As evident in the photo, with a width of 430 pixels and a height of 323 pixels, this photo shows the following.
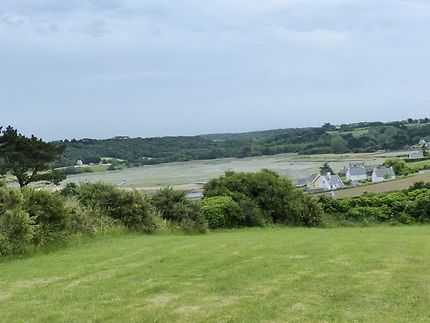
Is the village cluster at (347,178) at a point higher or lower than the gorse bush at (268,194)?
lower

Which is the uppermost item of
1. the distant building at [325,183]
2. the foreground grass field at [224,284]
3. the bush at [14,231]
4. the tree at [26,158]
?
the tree at [26,158]

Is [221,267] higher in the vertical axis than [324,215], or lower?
higher

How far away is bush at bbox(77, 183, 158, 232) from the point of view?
65.2 ft

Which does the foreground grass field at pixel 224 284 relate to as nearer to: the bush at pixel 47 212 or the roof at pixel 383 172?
the bush at pixel 47 212

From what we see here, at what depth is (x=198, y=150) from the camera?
125 meters

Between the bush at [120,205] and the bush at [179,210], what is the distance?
2312mm

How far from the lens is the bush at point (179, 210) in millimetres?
22859

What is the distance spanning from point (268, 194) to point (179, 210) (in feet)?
25.8

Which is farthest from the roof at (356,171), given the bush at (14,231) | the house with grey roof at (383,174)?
the bush at (14,231)

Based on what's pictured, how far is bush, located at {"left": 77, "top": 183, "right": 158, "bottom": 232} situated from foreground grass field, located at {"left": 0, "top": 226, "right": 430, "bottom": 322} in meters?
6.38

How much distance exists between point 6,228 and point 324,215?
74.6ft

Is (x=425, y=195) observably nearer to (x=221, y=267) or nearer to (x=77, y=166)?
(x=221, y=267)

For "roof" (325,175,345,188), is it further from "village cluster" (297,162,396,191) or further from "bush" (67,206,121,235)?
"bush" (67,206,121,235)

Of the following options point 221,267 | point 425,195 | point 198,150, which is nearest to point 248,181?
point 425,195
